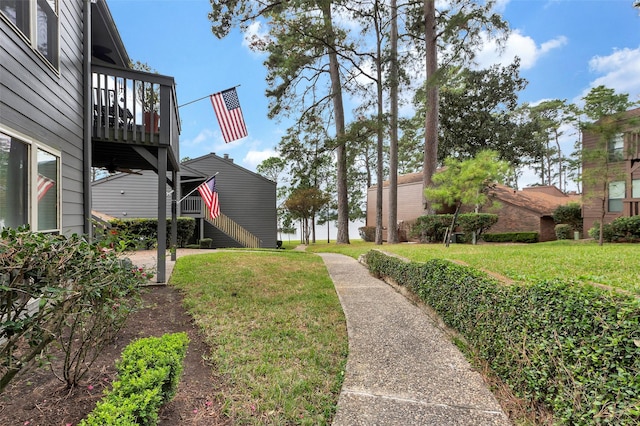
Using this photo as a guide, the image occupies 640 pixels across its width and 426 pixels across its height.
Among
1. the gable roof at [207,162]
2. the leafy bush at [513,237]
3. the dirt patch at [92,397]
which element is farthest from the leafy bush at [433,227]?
→ the dirt patch at [92,397]

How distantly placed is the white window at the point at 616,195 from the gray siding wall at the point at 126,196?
68.5 ft

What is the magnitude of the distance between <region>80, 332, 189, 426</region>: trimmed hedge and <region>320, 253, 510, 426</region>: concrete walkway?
1.19m

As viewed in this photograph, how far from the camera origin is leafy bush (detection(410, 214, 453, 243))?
14.9 m

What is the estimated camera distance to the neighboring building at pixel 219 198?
1587 centimetres

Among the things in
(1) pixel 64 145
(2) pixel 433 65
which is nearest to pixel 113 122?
(1) pixel 64 145

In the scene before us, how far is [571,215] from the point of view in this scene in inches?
658

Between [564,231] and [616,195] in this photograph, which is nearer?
[616,195]

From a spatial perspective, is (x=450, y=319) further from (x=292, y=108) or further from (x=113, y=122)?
(x=292, y=108)

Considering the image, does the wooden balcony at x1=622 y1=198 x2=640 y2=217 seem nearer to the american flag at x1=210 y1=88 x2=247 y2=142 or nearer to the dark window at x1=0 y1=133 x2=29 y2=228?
the american flag at x1=210 y1=88 x2=247 y2=142

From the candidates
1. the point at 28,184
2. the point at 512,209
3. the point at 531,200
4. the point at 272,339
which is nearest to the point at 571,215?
the point at 512,209

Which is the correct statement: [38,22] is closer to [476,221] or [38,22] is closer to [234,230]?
[234,230]

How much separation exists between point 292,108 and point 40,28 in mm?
14013

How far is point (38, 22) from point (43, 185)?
198cm

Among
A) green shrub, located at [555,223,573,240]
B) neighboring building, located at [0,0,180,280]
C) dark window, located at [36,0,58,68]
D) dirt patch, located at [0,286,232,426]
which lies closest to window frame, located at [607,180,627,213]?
green shrub, located at [555,223,573,240]
